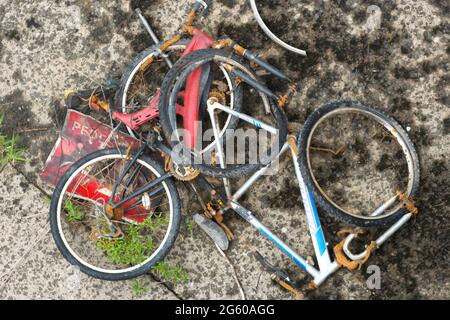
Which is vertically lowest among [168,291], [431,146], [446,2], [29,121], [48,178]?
[168,291]

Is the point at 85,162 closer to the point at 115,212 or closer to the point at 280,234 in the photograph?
the point at 115,212

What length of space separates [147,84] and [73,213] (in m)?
1.20

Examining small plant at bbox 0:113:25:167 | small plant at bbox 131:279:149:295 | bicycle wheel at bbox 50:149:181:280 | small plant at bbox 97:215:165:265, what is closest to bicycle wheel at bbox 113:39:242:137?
bicycle wheel at bbox 50:149:181:280

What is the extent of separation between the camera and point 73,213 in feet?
14.4

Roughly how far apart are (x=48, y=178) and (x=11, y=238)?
0.59 metres

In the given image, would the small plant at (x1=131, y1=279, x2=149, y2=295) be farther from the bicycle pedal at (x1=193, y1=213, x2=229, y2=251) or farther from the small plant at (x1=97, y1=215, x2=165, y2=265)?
the bicycle pedal at (x1=193, y1=213, x2=229, y2=251)

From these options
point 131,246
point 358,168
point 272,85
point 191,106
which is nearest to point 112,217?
point 131,246

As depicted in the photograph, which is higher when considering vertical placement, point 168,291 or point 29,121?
point 29,121

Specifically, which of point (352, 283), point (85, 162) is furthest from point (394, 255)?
point (85, 162)

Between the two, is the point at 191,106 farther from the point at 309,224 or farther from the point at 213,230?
the point at 309,224

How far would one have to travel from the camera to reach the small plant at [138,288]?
4.41m

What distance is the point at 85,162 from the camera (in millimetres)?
4250

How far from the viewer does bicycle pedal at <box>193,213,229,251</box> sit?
4285 mm

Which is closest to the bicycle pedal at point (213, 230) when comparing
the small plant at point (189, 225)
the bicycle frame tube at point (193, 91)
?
the small plant at point (189, 225)
